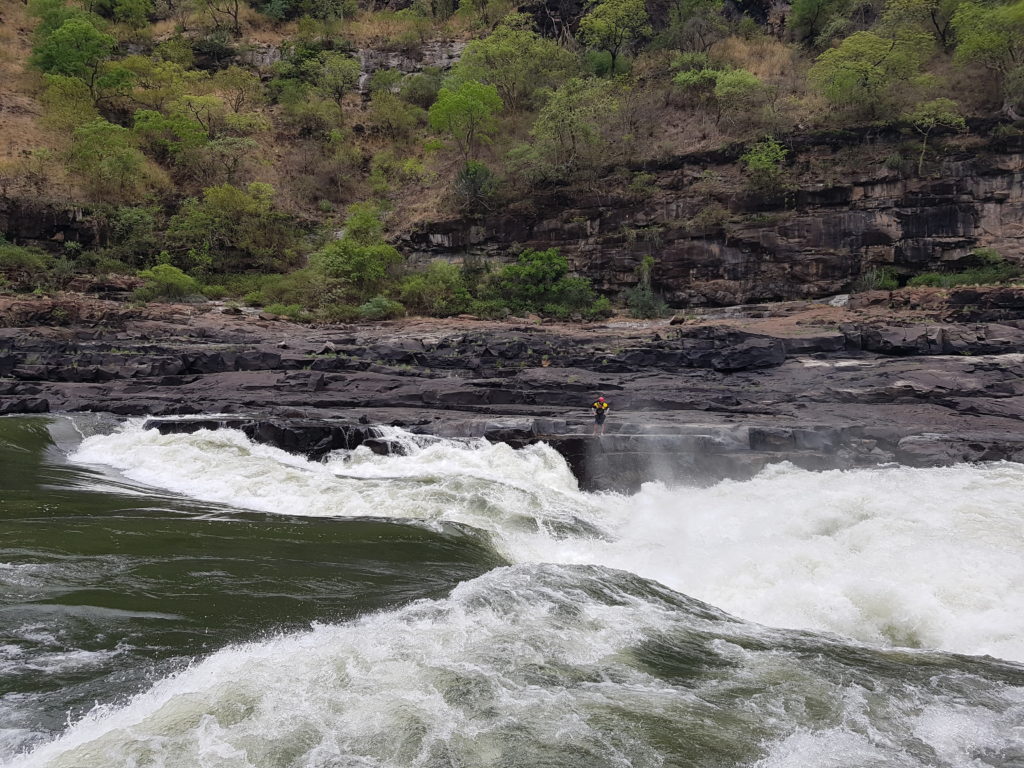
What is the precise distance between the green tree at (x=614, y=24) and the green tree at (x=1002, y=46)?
750 inches

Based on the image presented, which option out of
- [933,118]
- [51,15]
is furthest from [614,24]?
[51,15]

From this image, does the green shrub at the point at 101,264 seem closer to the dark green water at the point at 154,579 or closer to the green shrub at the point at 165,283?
the green shrub at the point at 165,283

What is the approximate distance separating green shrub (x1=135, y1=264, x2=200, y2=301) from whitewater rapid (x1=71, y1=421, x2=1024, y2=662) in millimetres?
15325

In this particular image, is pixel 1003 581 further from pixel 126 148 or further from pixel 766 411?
pixel 126 148

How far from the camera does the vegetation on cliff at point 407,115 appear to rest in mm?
28922

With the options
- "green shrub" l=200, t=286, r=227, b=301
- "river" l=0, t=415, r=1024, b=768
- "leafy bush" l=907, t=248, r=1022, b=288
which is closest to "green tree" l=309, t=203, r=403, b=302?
"green shrub" l=200, t=286, r=227, b=301

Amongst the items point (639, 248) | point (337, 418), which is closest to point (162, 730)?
point (337, 418)

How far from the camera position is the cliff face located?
1048 inches

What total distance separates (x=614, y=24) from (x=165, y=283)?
32444mm

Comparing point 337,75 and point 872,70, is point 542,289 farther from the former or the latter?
point 337,75

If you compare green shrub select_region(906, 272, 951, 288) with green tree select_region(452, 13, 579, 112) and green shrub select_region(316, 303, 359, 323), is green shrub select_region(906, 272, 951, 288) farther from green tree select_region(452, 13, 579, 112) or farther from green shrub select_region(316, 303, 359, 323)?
green tree select_region(452, 13, 579, 112)

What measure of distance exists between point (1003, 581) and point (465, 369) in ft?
49.2

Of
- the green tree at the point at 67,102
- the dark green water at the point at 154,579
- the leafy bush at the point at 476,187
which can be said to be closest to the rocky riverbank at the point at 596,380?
the dark green water at the point at 154,579

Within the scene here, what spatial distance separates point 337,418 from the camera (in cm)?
1546
